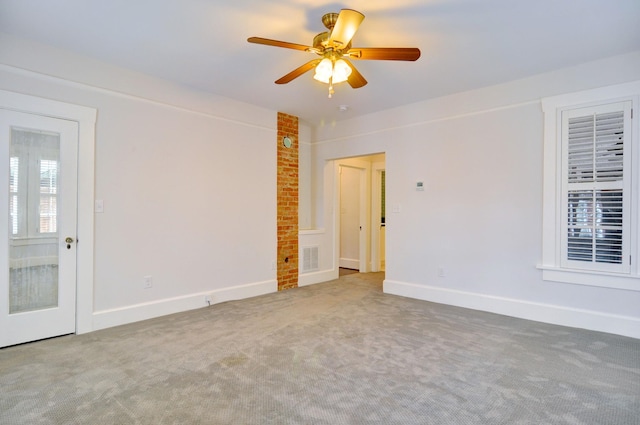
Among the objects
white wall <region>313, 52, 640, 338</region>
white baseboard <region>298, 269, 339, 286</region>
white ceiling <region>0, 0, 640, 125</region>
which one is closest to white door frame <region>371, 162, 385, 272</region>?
white baseboard <region>298, 269, 339, 286</region>

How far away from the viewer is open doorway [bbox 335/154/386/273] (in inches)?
264

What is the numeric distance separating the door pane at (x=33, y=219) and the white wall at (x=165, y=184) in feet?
1.16

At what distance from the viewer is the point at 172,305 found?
155 inches

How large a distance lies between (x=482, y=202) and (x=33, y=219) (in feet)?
15.1

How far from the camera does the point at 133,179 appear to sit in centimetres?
365

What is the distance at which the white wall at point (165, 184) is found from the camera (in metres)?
3.35

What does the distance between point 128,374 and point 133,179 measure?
6.64ft

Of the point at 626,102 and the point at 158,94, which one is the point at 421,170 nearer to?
the point at 626,102

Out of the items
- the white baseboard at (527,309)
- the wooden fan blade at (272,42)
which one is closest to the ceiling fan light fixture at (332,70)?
the wooden fan blade at (272,42)

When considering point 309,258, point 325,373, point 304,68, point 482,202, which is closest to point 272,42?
point 304,68

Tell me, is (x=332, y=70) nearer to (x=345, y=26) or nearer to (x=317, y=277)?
(x=345, y=26)

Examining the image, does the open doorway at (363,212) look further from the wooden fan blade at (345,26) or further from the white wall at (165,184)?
the wooden fan blade at (345,26)

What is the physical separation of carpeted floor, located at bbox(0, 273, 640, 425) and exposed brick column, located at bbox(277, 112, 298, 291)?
1491 millimetres

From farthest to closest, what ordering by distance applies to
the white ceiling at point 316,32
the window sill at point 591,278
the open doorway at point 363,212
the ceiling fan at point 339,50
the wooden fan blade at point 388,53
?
the open doorway at point 363,212, the window sill at point 591,278, the white ceiling at point 316,32, the wooden fan blade at point 388,53, the ceiling fan at point 339,50
